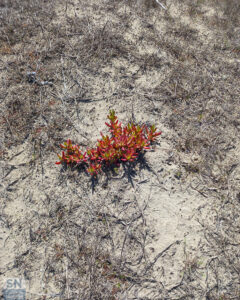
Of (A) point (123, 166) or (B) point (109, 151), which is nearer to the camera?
(B) point (109, 151)

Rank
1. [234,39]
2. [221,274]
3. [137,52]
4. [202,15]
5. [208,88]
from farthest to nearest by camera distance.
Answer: [202,15] → [234,39] → [137,52] → [208,88] → [221,274]

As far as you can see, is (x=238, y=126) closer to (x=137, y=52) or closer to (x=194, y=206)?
(x=194, y=206)

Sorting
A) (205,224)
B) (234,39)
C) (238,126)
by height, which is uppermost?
(234,39)

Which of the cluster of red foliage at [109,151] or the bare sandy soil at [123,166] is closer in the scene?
the bare sandy soil at [123,166]

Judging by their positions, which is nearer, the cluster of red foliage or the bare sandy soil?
the bare sandy soil

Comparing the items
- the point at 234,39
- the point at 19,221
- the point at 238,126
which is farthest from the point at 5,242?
the point at 234,39
